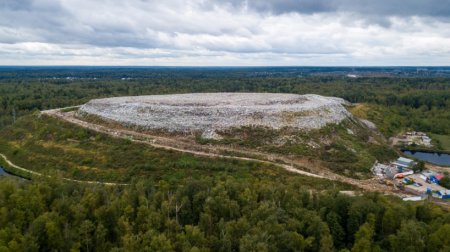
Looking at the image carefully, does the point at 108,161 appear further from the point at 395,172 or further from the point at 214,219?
the point at 395,172

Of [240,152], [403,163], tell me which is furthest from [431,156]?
[240,152]

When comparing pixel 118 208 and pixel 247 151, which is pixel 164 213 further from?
pixel 247 151

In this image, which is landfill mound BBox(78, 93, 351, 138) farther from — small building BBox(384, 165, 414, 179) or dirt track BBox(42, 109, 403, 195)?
small building BBox(384, 165, 414, 179)

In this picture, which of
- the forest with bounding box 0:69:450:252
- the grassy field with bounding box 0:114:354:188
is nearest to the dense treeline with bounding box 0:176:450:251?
the forest with bounding box 0:69:450:252

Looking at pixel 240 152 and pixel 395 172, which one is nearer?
pixel 395 172

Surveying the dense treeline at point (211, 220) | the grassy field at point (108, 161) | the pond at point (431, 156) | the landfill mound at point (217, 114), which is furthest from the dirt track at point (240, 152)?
the pond at point (431, 156)

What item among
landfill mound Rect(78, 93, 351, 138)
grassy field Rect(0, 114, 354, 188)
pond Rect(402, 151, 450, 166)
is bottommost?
pond Rect(402, 151, 450, 166)
